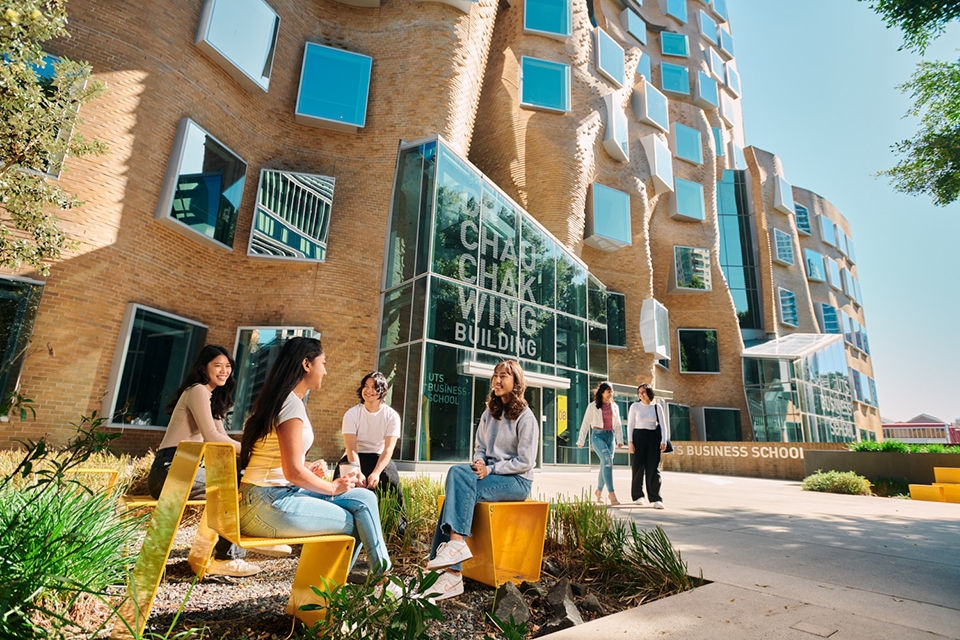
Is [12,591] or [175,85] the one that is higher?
[175,85]

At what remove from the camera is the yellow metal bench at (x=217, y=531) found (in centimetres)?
221

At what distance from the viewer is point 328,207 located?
47.8 feet

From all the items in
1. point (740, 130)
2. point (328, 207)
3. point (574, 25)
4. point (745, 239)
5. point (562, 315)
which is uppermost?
point (740, 130)

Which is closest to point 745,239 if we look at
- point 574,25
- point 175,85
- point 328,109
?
point 574,25

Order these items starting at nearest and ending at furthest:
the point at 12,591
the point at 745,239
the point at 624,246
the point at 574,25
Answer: the point at 12,591 < the point at 574,25 < the point at 624,246 < the point at 745,239

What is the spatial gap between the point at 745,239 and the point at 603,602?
37068 mm

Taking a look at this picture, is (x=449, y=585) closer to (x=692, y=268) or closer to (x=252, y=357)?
(x=252, y=357)

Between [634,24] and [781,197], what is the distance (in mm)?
16156

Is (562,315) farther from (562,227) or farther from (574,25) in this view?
(574,25)

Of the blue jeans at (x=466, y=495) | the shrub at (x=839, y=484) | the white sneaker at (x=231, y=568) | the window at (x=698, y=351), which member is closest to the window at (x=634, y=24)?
the window at (x=698, y=351)

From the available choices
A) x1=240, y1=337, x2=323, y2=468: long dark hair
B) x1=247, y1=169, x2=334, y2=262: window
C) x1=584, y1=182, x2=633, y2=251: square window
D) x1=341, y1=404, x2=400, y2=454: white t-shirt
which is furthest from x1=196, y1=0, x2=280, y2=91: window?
x1=584, y1=182, x2=633, y2=251: square window

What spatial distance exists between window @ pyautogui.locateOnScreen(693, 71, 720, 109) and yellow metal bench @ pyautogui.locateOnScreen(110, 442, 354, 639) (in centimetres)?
3824

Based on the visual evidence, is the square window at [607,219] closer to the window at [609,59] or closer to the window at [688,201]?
the window at [609,59]

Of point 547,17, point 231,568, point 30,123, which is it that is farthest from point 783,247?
point 231,568
